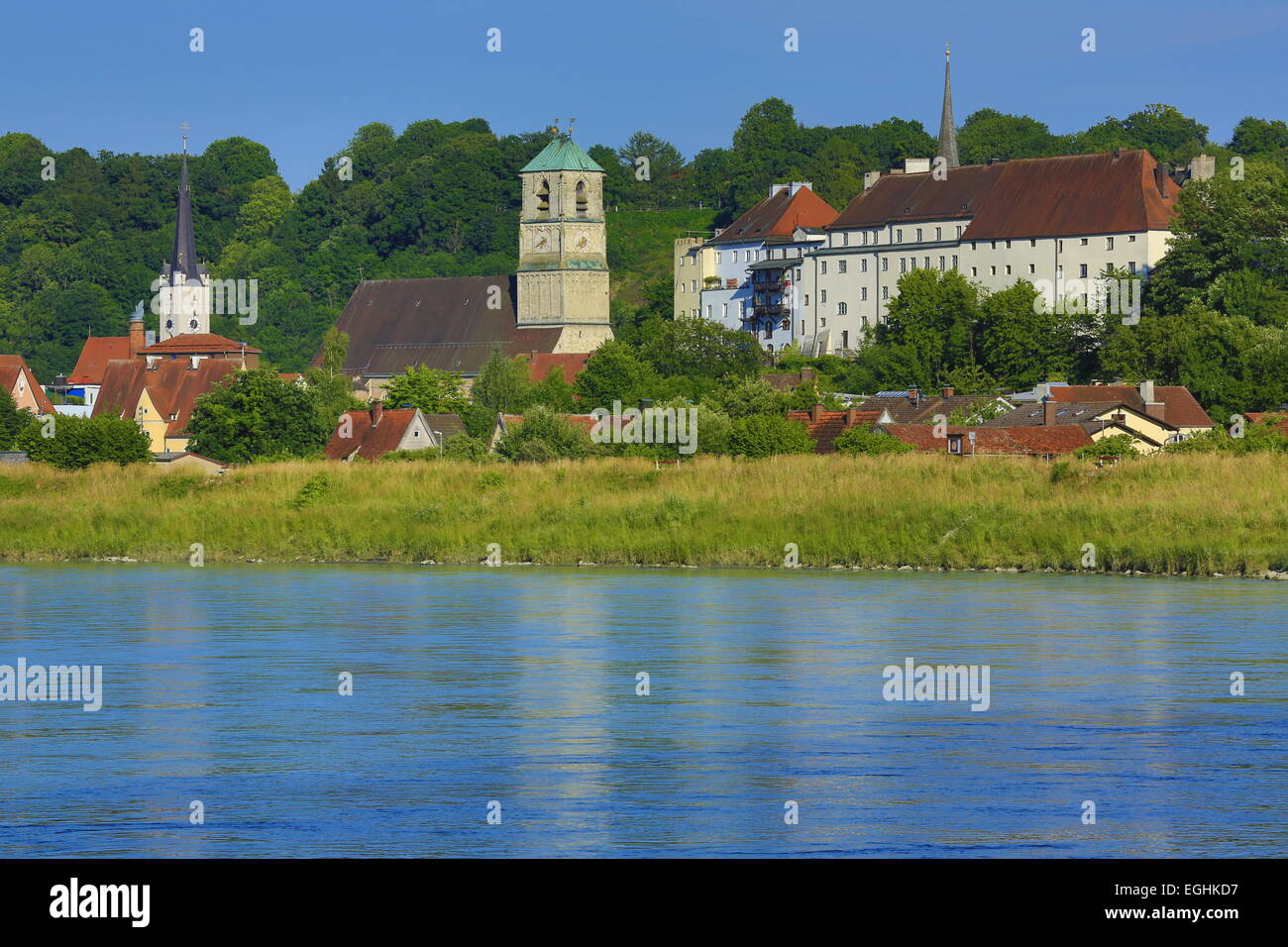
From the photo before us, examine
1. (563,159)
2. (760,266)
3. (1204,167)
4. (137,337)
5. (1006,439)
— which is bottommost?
(1006,439)

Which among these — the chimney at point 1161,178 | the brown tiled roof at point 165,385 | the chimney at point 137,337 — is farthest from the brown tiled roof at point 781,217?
the chimney at point 137,337

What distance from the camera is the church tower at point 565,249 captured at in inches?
5733

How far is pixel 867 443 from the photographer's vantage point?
58312 millimetres

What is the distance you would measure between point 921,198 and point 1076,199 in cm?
1196

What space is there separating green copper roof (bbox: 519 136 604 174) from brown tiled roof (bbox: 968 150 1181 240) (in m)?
36.1

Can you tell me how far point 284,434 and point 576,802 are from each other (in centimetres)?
5755

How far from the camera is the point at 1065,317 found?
96375 mm

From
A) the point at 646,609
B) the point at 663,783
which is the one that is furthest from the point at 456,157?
the point at 663,783

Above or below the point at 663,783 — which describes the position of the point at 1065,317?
above

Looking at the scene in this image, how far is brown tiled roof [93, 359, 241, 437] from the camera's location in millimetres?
113000

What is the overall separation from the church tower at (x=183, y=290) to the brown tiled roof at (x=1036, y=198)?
64.7m

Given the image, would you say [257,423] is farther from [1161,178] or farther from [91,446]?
[1161,178]

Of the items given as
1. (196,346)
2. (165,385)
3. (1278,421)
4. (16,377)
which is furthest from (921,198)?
(1278,421)
